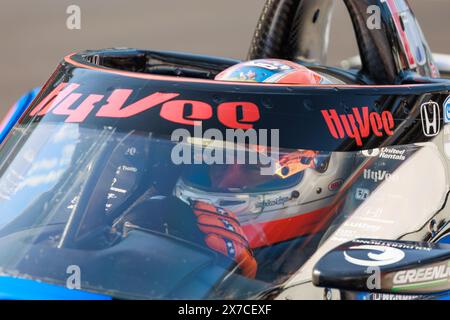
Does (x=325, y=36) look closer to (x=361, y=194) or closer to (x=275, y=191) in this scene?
(x=361, y=194)

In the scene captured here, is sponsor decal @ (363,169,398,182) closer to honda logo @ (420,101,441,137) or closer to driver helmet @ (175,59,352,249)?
driver helmet @ (175,59,352,249)

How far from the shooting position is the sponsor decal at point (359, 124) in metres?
3.54

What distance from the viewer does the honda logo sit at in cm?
388

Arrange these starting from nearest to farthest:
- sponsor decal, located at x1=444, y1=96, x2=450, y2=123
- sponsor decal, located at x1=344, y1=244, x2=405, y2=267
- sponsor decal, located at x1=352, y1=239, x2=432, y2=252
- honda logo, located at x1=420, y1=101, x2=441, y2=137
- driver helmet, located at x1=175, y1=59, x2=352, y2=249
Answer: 1. sponsor decal, located at x1=344, y1=244, x2=405, y2=267
2. sponsor decal, located at x1=352, y1=239, x2=432, y2=252
3. driver helmet, located at x1=175, y1=59, x2=352, y2=249
4. honda logo, located at x1=420, y1=101, x2=441, y2=137
5. sponsor decal, located at x1=444, y1=96, x2=450, y2=123

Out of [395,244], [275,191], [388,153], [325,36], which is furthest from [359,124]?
[325,36]

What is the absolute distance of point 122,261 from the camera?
3225mm

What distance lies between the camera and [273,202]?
3.44 meters

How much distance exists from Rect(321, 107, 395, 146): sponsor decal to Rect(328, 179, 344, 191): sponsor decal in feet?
0.51

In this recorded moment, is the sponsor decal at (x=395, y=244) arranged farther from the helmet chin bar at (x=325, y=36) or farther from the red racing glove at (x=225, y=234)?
the helmet chin bar at (x=325, y=36)

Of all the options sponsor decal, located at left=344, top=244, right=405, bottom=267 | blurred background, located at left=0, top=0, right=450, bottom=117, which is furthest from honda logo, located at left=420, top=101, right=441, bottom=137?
blurred background, located at left=0, top=0, right=450, bottom=117

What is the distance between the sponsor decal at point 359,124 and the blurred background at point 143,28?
767 centimetres

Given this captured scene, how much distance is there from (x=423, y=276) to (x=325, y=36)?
330cm

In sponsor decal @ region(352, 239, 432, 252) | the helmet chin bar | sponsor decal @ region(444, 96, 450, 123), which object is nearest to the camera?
sponsor decal @ region(352, 239, 432, 252)
